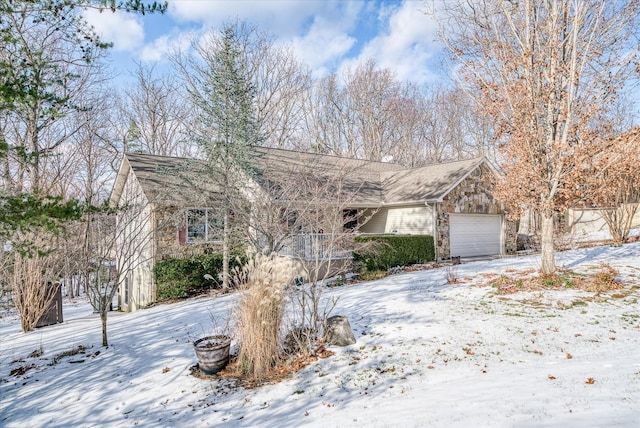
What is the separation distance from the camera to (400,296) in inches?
321

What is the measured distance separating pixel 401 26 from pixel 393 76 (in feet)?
50.2

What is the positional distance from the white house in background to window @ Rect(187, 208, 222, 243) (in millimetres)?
34

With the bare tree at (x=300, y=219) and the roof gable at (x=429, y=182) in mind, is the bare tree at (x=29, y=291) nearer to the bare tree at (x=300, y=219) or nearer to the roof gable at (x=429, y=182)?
the bare tree at (x=300, y=219)

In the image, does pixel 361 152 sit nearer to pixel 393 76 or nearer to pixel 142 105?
pixel 393 76

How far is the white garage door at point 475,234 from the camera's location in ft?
51.6

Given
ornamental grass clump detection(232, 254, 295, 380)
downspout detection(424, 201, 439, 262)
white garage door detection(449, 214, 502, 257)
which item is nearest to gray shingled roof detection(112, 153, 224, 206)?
ornamental grass clump detection(232, 254, 295, 380)

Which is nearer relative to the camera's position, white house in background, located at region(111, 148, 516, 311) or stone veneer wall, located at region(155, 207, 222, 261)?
white house in background, located at region(111, 148, 516, 311)

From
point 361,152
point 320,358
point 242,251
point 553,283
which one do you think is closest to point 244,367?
point 320,358

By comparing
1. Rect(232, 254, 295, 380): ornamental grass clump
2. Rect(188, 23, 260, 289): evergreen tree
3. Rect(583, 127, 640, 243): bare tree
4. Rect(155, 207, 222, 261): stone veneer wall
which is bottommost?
Rect(232, 254, 295, 380): ornamental grass clump

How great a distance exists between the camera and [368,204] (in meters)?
15.9

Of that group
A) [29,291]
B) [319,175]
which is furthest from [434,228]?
[29,291]

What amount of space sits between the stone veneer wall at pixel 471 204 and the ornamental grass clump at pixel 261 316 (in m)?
11.0

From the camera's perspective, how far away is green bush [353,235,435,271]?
12453mm

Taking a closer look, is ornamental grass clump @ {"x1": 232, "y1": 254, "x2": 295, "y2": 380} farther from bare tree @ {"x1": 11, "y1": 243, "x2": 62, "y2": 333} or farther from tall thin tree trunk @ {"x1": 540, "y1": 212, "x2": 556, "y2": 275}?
tall thin tree trunk @ {"x1": 540, "y1": 212, "x2": 556, "y2": 275}
